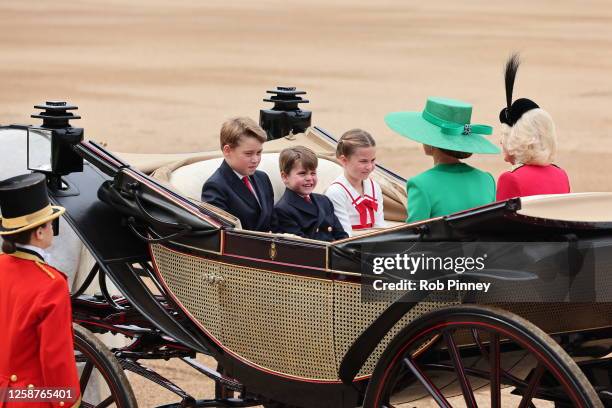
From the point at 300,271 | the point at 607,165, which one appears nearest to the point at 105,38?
the point at 607,165

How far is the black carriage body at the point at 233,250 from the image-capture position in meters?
3.22

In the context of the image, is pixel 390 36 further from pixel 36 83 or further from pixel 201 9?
pixel 36 83

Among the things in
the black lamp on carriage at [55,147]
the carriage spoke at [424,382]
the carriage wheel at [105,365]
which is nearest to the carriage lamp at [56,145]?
the black lamp on carriage at [55,147]

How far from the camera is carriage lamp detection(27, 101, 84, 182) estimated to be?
405 centimetres

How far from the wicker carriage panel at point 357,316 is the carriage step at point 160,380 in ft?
2.37

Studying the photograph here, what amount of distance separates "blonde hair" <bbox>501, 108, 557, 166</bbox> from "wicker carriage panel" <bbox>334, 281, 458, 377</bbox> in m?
0.66

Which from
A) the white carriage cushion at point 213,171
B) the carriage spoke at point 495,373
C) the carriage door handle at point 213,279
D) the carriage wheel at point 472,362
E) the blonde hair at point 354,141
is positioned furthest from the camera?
the white carriage cushion at point 213,171

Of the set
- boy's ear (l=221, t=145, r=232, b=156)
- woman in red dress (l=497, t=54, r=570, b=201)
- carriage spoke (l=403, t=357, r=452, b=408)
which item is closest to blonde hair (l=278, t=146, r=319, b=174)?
boy's ear (l=221, t=145, r=232, b=156)

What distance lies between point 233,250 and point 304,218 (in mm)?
735

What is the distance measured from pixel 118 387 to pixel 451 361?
1016 mm

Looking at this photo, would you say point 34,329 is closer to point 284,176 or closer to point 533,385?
point 533,385

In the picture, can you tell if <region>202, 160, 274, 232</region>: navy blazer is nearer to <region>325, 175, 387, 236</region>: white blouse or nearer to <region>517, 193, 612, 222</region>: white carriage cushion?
<region>325, 175, 387, 236</region>: white blouse

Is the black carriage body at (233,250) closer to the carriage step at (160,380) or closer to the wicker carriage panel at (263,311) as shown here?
the wicker carriage panel at (263,311)

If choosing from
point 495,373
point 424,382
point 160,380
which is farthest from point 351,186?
point 495,373
